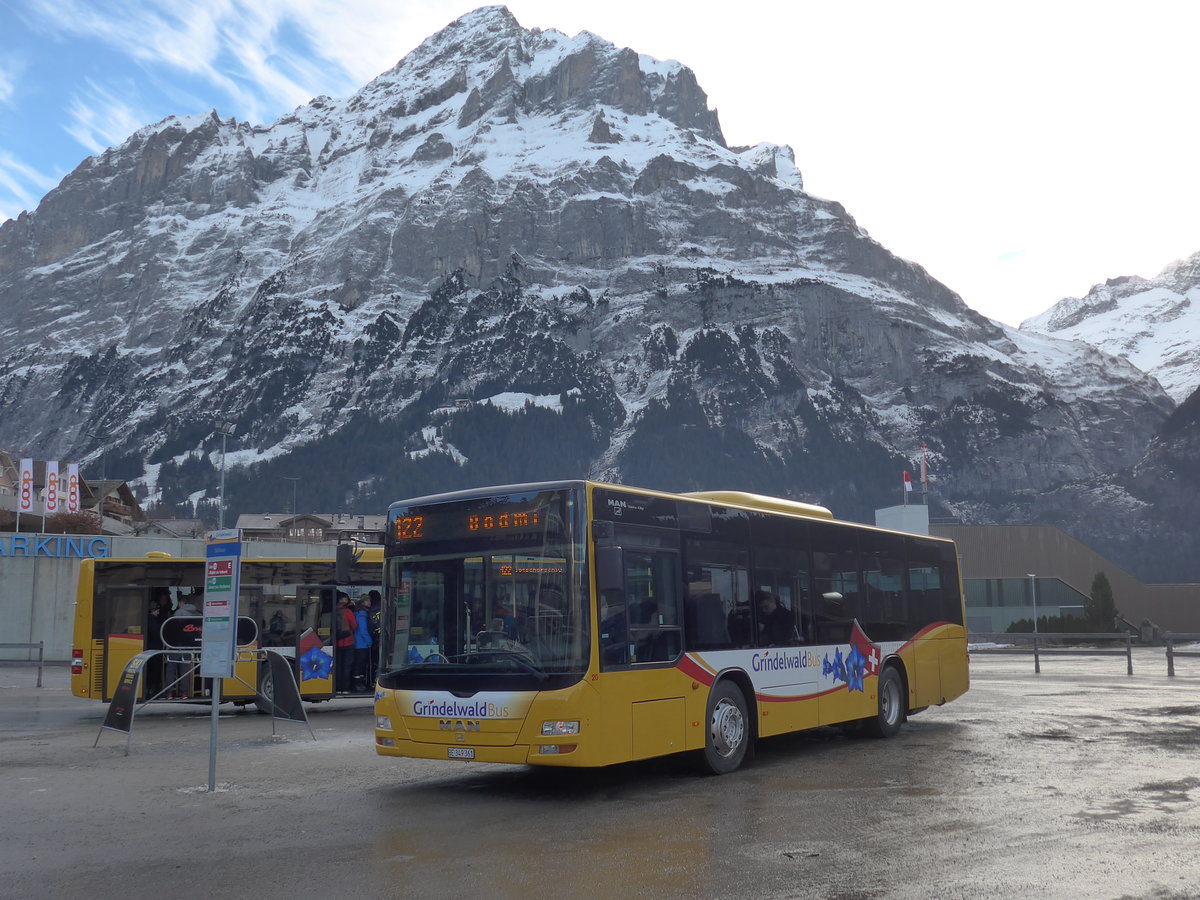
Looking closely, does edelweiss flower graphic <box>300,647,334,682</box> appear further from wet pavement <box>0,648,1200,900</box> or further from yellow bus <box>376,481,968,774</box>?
yellow bus <box>376,481,968,774</box>

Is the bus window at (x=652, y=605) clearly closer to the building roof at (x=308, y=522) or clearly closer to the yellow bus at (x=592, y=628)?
the yellow bus at (x=592, y=628)

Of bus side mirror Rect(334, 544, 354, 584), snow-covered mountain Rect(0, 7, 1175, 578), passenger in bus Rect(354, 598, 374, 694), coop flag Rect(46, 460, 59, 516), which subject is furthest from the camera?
snow-covered mountain Rect(0, 7, 1175, 578)

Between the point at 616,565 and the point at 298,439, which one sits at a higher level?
the point at 298,439

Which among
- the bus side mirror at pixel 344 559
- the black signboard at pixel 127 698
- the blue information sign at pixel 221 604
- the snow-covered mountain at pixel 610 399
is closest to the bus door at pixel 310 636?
the black signboard at pixel 127 698

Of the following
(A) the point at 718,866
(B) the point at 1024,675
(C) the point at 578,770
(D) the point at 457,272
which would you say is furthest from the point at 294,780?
(D) the point at 457,272

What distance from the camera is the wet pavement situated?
6.75 m

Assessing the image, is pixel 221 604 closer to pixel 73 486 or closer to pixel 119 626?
pixel 119 626

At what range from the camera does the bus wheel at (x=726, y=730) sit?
35.5 feet

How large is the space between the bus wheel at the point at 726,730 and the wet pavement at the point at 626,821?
0.24 meters

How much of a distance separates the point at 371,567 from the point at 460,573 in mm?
8865

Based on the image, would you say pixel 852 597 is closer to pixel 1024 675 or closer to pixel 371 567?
pixel 371 567

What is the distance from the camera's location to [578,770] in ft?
38.2

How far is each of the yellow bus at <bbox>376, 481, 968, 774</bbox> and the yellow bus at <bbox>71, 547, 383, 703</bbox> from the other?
8.56m

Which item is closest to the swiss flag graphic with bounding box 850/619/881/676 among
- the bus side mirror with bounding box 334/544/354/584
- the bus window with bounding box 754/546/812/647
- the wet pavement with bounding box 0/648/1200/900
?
the wet pavement with bounding box 0/648/1200/900
